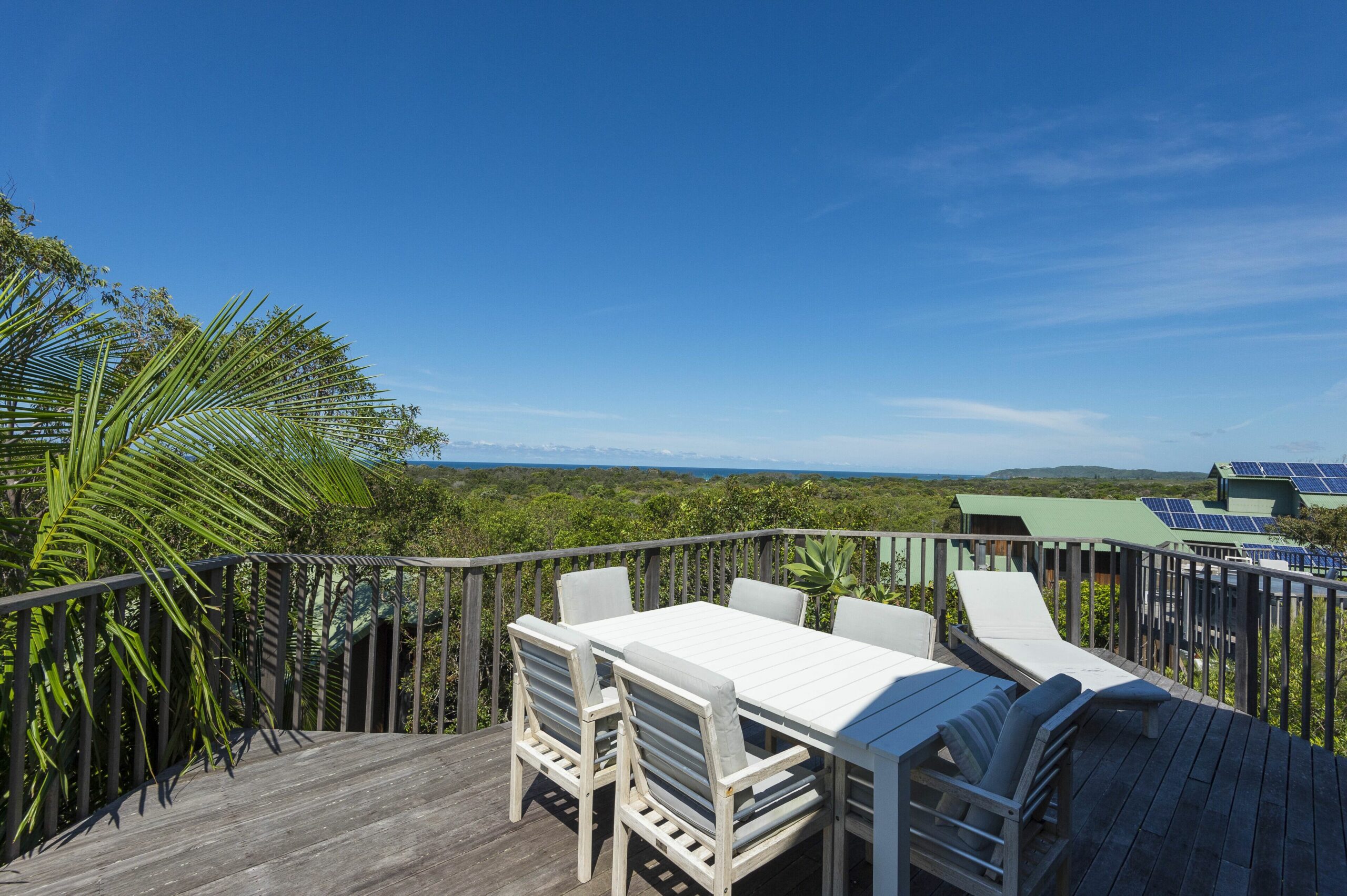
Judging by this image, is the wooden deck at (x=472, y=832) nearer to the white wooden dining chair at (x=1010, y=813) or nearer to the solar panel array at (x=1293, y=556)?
the white wooden dining chair at (x=1010, y=813)

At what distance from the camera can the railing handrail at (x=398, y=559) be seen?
1992mm

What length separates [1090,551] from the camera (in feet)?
15.4

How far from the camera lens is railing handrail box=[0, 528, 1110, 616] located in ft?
6.54

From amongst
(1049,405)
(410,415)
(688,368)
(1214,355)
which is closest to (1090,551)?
(410,415)

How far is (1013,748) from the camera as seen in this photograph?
58.9 inches

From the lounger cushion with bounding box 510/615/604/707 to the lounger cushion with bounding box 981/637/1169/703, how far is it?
2267 millimetres

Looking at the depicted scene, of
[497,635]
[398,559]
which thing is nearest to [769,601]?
[497,635]

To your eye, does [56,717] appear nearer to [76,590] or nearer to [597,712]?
[76,590]

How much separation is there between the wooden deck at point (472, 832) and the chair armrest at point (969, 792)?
671mm

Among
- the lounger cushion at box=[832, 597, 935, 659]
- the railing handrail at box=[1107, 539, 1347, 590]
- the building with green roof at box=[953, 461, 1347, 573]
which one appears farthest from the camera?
the building with green roof at box=[953, 461, 1347, 573]

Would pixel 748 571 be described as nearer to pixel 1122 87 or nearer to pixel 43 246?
pixel 43 246

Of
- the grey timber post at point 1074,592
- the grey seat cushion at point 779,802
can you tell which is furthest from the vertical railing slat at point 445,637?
the grey timber post at point 1074,592

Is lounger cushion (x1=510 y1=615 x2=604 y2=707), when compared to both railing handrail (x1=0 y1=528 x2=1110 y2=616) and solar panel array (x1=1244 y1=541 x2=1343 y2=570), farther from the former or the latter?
solar panel array (x1=1244 y1=541 x2=1343 y2=570)

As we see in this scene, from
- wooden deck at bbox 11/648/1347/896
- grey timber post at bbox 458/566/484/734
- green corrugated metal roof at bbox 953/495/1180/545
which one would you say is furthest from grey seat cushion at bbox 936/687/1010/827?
green corrugated metal roof at bbox 953/495/1180/545
